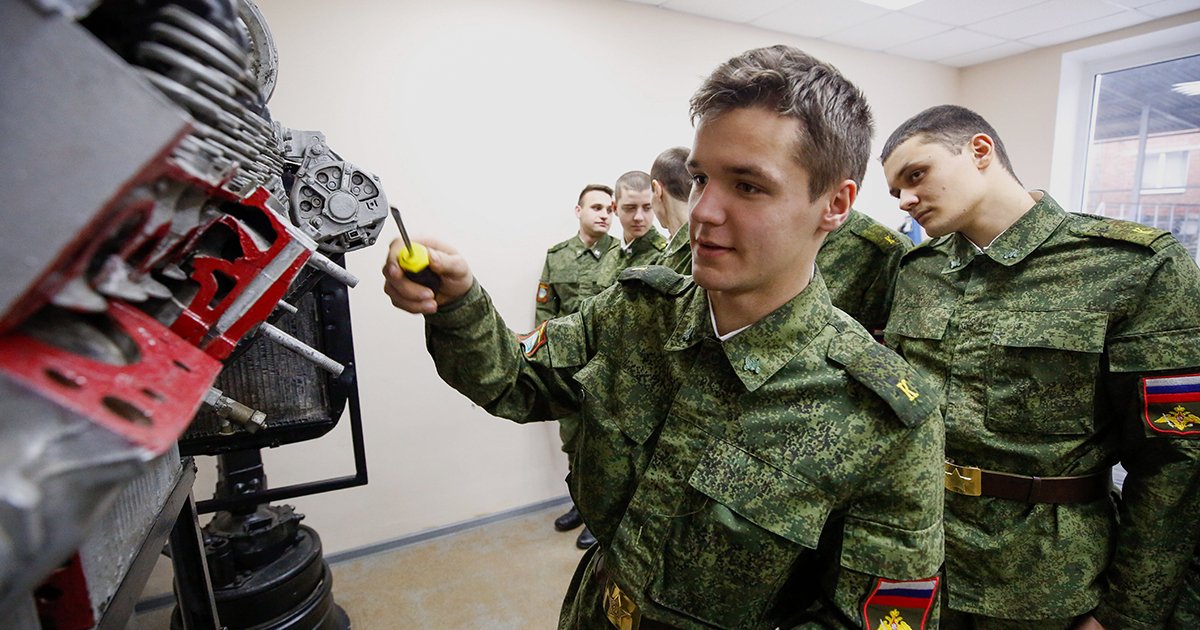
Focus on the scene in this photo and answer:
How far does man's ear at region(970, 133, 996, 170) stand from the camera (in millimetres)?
1423

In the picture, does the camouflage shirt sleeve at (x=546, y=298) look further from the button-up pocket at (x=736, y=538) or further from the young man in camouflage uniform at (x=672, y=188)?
the button-up pocket at (x=736, y=538)

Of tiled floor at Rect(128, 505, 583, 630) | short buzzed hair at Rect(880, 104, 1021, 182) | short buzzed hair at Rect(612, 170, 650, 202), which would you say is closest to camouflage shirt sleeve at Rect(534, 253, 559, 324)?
short buzzed hair at Rect(612, 170, 650, 202)

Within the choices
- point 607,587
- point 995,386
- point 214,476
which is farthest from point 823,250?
point 214,476

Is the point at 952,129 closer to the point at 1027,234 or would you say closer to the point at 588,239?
the point at 1027,234

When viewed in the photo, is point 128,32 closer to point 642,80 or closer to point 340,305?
point 340,305

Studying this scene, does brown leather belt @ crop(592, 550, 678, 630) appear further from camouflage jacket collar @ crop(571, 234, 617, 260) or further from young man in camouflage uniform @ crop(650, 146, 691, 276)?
camouflage jacket collar @ crop(571, 234, 617, 260)

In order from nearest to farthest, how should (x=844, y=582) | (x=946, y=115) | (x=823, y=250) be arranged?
(x=844, y=582)
(x=946, y=115)
(x=823, y=250)

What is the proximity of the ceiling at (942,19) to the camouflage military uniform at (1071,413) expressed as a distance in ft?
7.78

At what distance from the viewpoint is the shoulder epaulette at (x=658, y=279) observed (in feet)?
3.41

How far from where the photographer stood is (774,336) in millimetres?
893

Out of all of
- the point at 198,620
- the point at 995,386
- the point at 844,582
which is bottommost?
the point at 198,620

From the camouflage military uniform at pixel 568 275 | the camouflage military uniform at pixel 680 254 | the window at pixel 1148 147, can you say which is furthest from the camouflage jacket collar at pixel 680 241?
the window at pixel 1148 147

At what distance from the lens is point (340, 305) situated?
4.65ft

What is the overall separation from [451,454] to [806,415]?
237cm
